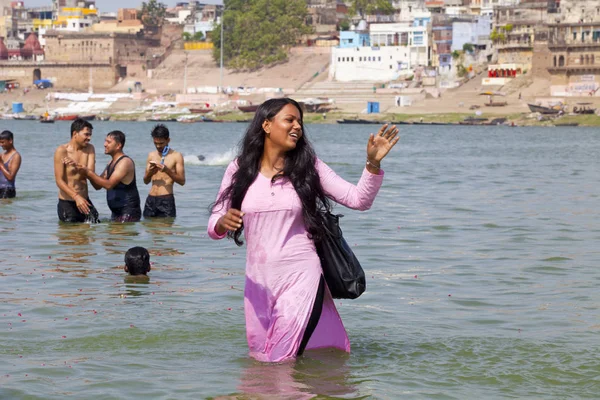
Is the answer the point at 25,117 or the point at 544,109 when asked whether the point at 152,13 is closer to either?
the point at 25,117

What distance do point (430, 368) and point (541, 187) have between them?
16.2 meters

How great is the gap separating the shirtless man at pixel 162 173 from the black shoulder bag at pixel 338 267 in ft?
21.9

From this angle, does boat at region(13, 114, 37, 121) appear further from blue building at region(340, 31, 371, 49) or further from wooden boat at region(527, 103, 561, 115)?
wooden boat at region(527, 103, 561, 115)

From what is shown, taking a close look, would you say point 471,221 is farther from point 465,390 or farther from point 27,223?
point 465,390

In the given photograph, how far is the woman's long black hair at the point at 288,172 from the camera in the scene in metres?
5.97

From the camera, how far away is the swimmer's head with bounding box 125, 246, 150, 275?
9.92 metres

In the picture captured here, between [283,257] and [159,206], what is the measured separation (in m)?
8.04

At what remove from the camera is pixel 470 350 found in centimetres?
754

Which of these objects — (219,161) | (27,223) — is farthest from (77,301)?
(219,161)

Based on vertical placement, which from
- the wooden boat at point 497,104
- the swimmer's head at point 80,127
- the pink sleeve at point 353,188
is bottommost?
the wooden boat at point 497,104

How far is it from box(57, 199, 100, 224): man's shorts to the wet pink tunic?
7.11 m

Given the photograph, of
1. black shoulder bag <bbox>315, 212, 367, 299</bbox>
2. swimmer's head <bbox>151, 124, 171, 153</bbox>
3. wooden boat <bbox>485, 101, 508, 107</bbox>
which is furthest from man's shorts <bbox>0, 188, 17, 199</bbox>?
wooden boat <bbox>485, 101, 508, 107</bbox>

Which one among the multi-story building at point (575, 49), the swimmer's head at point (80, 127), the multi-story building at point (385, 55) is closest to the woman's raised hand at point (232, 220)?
the swimmer's head at point (80, 127)

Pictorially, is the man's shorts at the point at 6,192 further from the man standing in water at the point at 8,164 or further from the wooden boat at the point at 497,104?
the wooden boat at the point at 497,104
